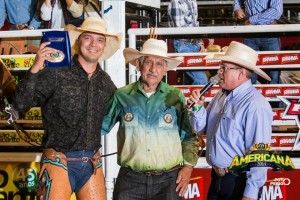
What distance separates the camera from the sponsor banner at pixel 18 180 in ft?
26.2

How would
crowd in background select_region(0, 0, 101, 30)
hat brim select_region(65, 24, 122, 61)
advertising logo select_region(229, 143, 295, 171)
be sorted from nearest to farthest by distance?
1. advertising logo select_region(229, 143, 295, 171)
2. hat brim select_region(65, 24, 122, 61)
3. crowd in background select_region(0, 0, 101, 30)

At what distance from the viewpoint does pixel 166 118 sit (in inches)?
232

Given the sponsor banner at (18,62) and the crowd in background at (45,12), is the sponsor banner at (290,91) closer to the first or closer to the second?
the crowd in background at (45,12)

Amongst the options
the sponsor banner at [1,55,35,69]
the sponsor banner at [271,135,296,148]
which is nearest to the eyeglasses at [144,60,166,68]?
the sponsor banner at [271,135,296,148]

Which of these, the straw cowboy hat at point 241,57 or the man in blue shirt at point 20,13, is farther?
the man in blue shirt at point 20,13

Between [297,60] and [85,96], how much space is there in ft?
8.34

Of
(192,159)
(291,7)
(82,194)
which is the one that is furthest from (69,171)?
(291,7)

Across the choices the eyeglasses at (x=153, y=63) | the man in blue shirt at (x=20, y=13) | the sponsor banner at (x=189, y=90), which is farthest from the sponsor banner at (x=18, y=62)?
the eyeglasses at (x=153, y=63)

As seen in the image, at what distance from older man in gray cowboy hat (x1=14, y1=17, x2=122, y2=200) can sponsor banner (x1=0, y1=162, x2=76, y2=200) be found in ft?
7.06

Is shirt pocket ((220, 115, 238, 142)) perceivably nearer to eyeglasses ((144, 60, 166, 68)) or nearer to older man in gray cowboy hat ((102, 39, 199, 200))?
older man in gray cowboy hat ((102, 39, 199, 200))

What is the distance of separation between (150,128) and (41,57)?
0.97 metres

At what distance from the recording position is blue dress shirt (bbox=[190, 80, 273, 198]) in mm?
5590

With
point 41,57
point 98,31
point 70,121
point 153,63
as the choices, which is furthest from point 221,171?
point 41,57

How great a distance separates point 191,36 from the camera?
25.7 feet
